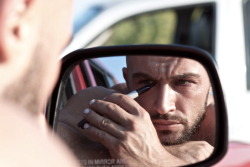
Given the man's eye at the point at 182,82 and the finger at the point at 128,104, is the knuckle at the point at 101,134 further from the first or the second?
the man's eye at the point at 182,82

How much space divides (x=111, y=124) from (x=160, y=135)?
0.45 ft

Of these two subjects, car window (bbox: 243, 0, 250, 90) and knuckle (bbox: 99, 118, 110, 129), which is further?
car window (bbox: 243, 0, 250, 90)

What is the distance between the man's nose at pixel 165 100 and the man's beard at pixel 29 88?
2.85 feet

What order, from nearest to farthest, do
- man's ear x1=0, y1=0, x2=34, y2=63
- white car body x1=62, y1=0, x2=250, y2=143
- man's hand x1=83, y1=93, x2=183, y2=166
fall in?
man's ear x1=0, y1=0, x2=34, y2=63, man's hand x1=83, y1=93, x2=183, y2=166, white car body x1=62, y1=0, x2=250, y2=143

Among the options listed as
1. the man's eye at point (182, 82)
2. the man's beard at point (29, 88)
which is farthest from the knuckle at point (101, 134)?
the man's beard at point (29, 88)

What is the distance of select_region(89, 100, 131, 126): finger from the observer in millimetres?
1899

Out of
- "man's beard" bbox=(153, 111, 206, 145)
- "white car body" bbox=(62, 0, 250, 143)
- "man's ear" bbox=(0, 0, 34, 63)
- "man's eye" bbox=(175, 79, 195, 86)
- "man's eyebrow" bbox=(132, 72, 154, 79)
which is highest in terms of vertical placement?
"white car body" bbox=(62, 0, 250, 143)

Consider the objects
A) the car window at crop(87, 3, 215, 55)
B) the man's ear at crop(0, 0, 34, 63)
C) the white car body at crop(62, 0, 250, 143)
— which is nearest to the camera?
the man's ear at crop(0, 0, 34, 63)

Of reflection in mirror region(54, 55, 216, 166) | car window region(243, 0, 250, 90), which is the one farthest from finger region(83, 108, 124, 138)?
car window region(243, 0, 250, 90)

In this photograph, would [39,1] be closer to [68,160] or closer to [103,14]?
[68,160]

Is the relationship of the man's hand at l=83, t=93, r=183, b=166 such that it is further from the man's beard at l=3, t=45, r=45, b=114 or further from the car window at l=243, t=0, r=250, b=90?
the car window at l=243, t=0, r=250, b=90

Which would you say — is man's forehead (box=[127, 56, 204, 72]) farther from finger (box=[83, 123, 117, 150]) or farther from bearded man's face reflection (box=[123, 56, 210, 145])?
finger (box=[83, 123, 117, 150])

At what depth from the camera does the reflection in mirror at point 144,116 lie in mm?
1896

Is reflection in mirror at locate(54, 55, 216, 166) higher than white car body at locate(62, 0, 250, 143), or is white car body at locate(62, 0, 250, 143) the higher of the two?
white car body at locate(62, 0, 250, 143)
